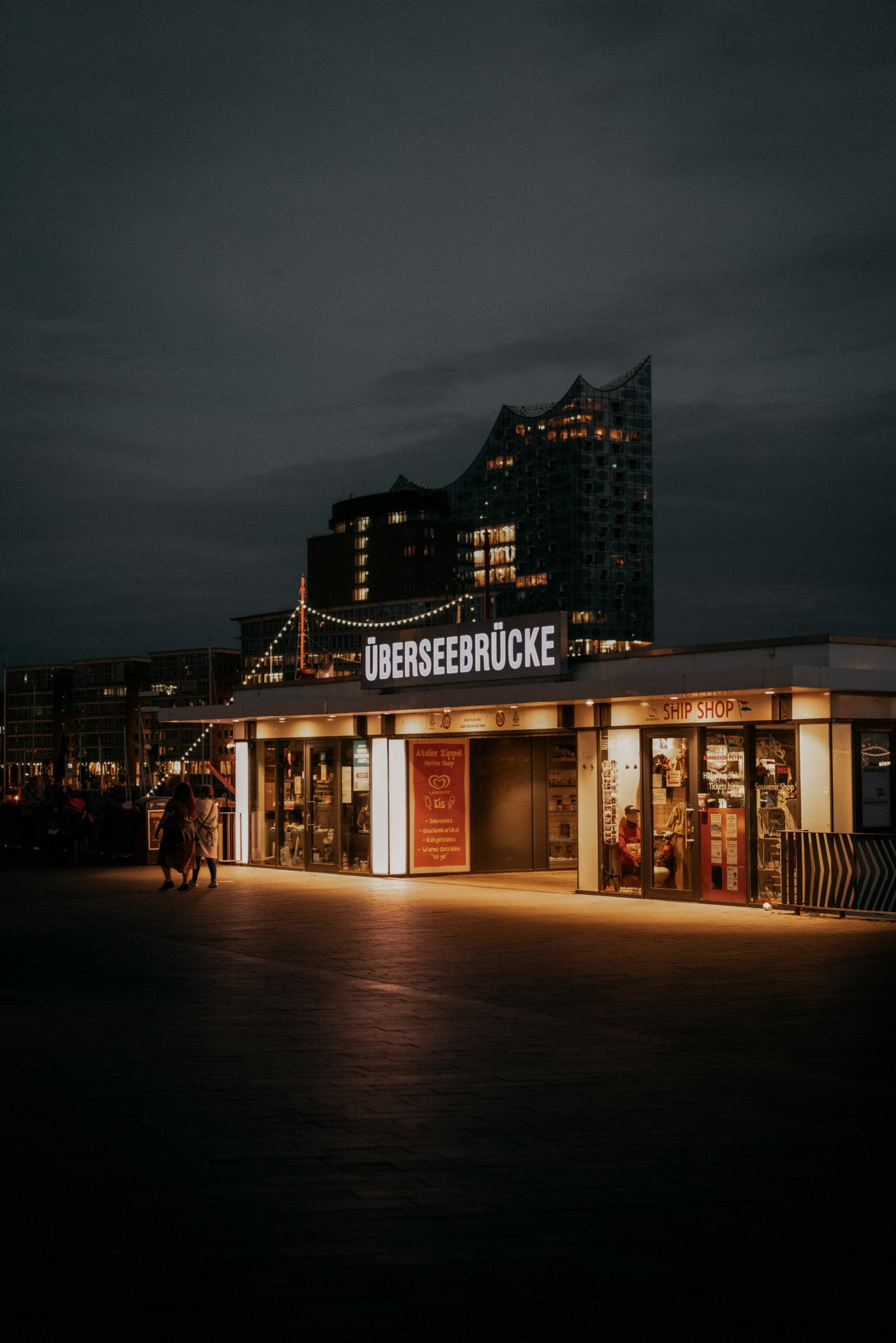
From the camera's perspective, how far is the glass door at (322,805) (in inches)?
989

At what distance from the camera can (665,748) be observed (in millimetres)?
19828

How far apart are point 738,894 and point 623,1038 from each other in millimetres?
9625

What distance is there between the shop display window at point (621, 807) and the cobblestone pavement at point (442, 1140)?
614cm

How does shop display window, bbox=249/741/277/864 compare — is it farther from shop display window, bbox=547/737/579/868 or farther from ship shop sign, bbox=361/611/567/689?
shop display window, bbox=547/737/579/868

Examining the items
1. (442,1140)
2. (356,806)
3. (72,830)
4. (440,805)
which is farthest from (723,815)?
(72,830)

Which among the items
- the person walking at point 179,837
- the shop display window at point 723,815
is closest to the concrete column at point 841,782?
the shop display window at point 723,815

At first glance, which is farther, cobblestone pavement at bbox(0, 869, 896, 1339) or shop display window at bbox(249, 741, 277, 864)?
shop display window at bbox(249, 741, 277, 864)

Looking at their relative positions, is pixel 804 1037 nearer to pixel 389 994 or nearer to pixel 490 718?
pixel 389 994

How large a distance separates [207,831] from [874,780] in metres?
9.86

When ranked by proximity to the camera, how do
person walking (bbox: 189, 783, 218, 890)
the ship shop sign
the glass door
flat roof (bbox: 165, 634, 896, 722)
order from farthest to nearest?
the glass door → person walking (bbox: 189, 783, 218, 890) → the ship shop sign → flat roof (bbox: 165, 634, 896, 722)

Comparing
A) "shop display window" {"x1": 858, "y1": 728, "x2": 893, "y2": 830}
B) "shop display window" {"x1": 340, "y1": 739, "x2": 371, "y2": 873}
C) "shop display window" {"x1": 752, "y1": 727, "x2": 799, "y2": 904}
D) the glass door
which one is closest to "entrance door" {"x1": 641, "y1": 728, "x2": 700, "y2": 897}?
"shop display window" {"x1": 752, "y1": 727, "x2": 799, "y2": 904}

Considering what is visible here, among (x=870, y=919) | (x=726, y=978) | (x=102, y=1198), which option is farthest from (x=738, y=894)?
(x=102, y=1198)

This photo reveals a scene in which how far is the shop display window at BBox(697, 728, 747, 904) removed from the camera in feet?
61.7

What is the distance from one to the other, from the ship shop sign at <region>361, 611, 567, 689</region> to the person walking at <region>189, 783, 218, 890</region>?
10.3ft
